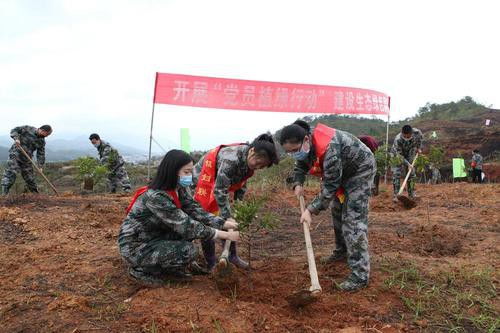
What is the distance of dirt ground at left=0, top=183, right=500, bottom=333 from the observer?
281 cm

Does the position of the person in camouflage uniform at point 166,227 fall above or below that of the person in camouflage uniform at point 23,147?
below

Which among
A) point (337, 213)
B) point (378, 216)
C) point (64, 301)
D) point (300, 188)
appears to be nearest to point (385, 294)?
point (337, 213)

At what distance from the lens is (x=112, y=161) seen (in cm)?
974

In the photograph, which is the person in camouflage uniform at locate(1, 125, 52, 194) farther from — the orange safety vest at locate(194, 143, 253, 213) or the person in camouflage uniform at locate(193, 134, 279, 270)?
the person in camouflage uniform at locate(193, 134, 279, 270)

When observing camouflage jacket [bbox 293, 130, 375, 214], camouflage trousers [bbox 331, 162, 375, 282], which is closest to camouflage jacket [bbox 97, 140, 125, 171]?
camouflage jacket [bbox 293, 130, 375, 214]

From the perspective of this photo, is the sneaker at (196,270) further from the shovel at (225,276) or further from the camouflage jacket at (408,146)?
the camouflage jacket at (408,146)

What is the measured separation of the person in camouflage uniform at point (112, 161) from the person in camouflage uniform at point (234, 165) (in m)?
6.17

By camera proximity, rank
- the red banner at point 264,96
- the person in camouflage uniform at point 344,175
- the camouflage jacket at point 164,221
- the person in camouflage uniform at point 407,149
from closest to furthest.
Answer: the camouflage jacket at point 164,221
the person in camouflage uniform at point 344,175
the person in camouflage uniform at point 407,149
the red banner at point 264,96

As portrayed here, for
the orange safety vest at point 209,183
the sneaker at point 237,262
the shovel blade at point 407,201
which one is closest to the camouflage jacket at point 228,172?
the orange safety vest at point 209,183

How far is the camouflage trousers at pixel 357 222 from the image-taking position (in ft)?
11.3

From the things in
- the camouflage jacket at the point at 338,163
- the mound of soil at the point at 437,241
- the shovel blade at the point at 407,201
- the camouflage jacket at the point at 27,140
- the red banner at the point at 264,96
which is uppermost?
the red banner at the point at 264,96

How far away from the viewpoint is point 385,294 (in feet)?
11.0

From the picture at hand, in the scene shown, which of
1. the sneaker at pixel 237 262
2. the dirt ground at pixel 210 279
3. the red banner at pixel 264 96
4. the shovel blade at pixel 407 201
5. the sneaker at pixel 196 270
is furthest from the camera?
the red banner at pixel 264 96

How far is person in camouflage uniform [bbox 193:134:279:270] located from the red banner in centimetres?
563
